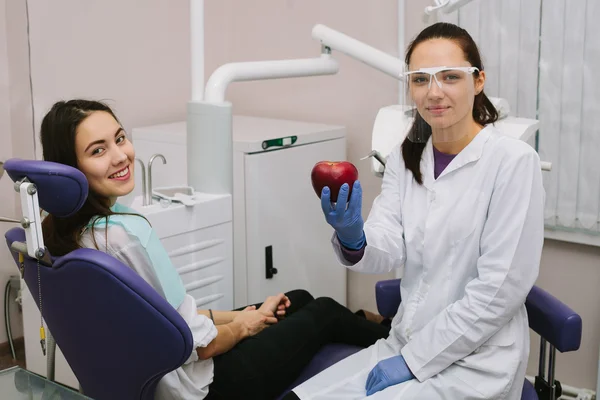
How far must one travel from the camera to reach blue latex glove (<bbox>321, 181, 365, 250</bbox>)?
1.65 meters

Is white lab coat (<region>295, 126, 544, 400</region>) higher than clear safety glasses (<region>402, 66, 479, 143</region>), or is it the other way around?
clear safety glasses (<region>402, 66, 479, 143</region>)

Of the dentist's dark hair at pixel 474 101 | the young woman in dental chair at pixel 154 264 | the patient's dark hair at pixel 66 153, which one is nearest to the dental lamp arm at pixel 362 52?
the dentist's dark hair at pixel 474 101

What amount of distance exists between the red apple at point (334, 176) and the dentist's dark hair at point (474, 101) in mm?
257

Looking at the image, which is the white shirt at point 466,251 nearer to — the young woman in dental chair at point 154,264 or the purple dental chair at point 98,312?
the young woman in dental chair at point 154,264

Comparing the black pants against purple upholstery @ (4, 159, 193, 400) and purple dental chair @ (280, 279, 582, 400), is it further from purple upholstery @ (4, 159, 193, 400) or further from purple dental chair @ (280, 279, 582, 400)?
purple upholstery @ (4, 159, 193, 400)

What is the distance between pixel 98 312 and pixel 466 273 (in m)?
0.82

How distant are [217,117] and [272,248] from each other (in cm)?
69

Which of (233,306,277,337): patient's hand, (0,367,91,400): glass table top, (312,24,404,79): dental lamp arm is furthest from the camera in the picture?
(312,24,404,79): dental lamp arm

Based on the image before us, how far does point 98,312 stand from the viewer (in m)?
1.51

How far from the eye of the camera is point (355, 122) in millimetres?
3141

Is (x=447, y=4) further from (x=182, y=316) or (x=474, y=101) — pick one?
(x=182, y=316)

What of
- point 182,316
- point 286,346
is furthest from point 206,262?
point 182,316

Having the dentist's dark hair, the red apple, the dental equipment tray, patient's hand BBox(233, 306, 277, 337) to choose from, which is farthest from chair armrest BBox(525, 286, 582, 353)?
the dental equipment tray

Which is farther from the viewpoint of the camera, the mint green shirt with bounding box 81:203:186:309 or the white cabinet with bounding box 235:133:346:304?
the white cabinet with bounding box 235:133:346:304
